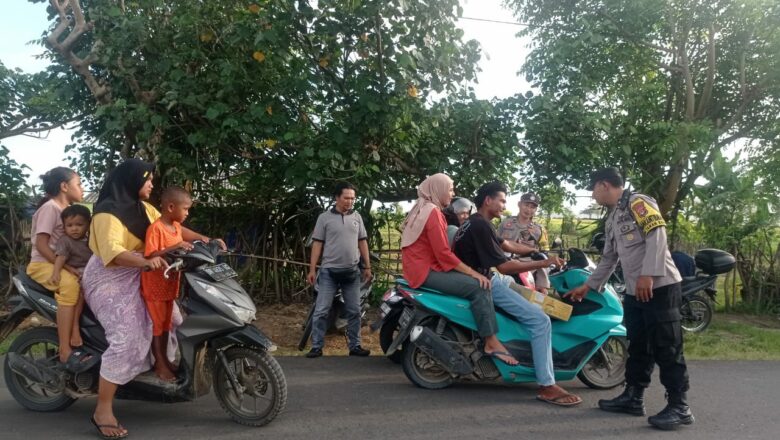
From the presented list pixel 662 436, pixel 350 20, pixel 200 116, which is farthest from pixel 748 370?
pixel 200 116

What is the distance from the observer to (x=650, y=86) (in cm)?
841

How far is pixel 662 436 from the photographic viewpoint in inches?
154

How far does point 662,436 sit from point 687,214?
21.1 feet

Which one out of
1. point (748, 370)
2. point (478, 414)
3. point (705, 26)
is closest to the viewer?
point (478, 414)

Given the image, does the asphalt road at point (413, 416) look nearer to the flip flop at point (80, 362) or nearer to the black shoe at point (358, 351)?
the flip flop at point (80, 362)

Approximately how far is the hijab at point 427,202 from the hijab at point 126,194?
199 centimetres

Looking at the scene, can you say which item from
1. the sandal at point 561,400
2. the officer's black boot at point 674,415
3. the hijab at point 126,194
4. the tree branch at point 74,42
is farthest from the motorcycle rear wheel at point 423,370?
the tree branch at point 74,42

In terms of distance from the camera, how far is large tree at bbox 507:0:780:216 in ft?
23.4

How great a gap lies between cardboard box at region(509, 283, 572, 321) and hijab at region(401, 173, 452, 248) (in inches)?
38.3

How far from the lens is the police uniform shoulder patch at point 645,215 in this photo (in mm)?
4074

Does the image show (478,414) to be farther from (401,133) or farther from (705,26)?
(705,26)

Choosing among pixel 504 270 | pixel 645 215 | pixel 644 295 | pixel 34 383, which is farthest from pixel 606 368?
pixel 34 383

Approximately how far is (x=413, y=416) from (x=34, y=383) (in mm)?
2632

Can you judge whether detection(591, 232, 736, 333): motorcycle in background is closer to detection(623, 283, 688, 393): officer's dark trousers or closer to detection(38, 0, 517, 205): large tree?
detection(38, 0, 517, 205): large tree
